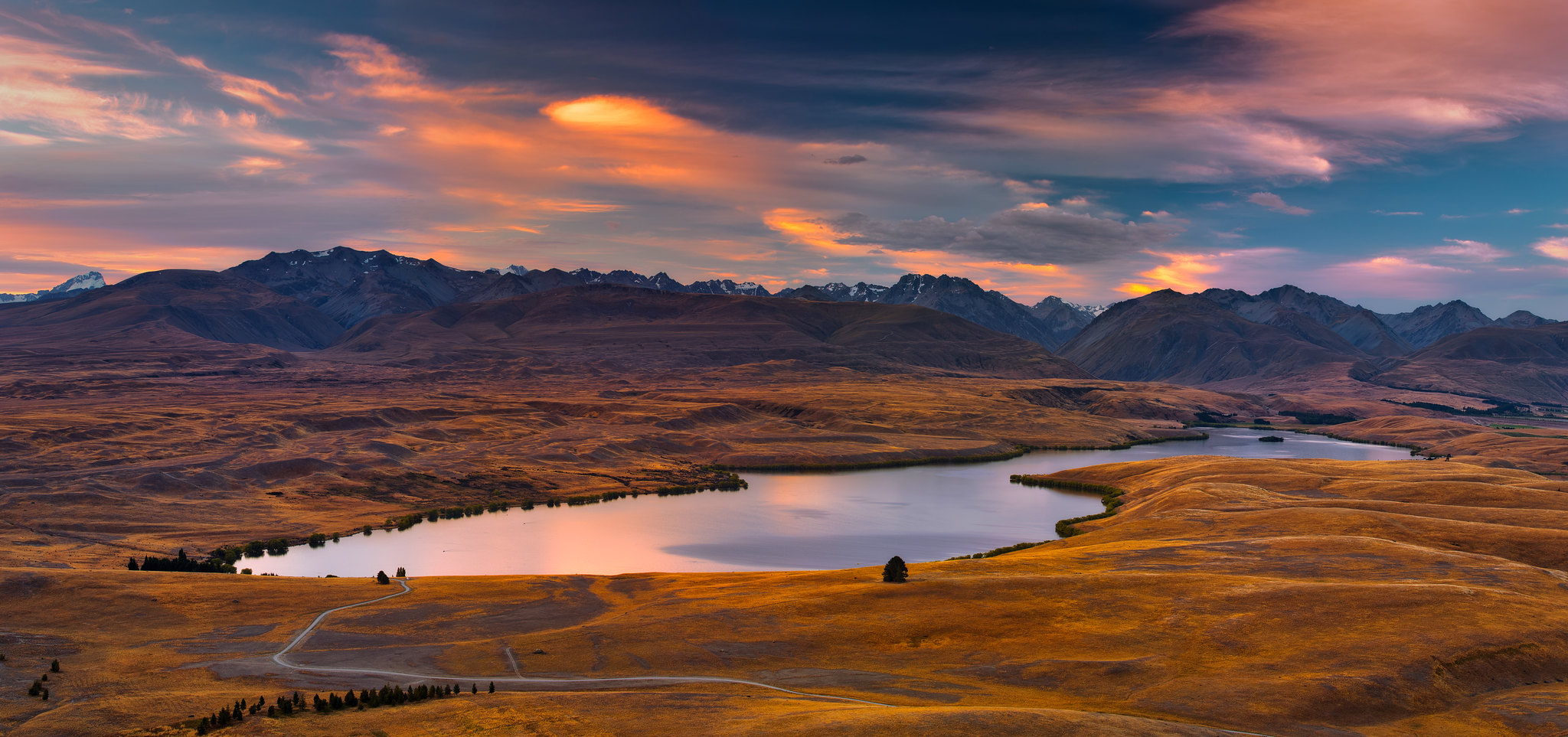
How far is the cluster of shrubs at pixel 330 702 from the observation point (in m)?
32.9

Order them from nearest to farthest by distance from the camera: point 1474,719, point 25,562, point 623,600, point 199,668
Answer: point 1474,719 → point 199,668 → point 623,600 → point 25,562

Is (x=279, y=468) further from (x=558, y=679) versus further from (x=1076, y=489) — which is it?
(x=1076, y=489)

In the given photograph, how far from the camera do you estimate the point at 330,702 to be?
35.6 metres

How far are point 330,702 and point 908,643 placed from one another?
27011 millimetres

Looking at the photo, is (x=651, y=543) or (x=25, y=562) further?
(x=651, y=543)

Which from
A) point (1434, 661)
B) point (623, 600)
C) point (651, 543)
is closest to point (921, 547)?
point (651, 543)

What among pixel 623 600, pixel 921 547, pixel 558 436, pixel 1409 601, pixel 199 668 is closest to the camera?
pixel 199 668

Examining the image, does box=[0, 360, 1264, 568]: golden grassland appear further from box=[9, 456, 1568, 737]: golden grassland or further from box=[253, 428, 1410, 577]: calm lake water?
box=[9, 456, 1568, 737]: golden grassland

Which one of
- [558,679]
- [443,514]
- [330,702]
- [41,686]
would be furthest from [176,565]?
[558,679]

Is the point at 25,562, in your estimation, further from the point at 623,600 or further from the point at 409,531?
the point at 623,600

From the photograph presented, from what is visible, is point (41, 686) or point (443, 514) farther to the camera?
point (443, 514)

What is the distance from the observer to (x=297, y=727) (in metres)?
32.6

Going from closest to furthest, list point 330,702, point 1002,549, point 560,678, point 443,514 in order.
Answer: point 330,702 < point 560,678 < point 1002,549 < point 443,514

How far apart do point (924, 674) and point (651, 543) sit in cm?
5889
